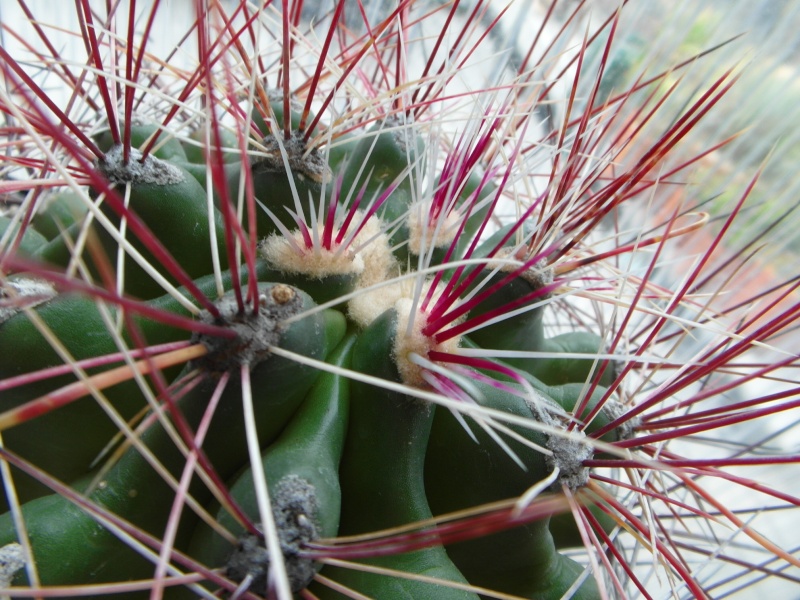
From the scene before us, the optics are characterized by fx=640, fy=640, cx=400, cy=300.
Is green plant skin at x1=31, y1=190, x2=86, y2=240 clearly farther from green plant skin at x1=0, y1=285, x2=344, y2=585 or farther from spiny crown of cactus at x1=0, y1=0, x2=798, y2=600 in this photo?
green plant skin at x1=0, y1=285, x2=344, y2=585

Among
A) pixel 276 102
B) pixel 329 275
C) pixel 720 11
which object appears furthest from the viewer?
pixel 720 11

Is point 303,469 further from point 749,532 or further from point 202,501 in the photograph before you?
point 749,532

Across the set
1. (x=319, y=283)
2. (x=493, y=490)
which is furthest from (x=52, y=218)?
(x=493, y=490)

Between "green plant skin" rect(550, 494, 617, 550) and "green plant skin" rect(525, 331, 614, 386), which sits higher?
"green plant skin" rect(525, 331, 614, 386)

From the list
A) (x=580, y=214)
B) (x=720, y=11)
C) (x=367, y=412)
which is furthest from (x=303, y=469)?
(x=720, y=11)

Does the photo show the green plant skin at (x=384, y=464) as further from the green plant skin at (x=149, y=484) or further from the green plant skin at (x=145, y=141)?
the green plant skin at (x=145, y=141)

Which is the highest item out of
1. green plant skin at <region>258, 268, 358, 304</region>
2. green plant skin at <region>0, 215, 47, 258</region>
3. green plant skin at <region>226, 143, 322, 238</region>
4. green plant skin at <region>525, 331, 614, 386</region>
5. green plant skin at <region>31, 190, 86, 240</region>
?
green plant skin at <region>226, 143, 322, 238</region>

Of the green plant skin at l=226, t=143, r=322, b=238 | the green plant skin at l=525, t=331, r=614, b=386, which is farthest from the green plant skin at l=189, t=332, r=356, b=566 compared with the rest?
the green plant skin at l=525, t=331, r=614, b=386

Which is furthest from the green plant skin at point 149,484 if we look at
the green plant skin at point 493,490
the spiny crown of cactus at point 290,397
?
the green plant skin at point 493,490
